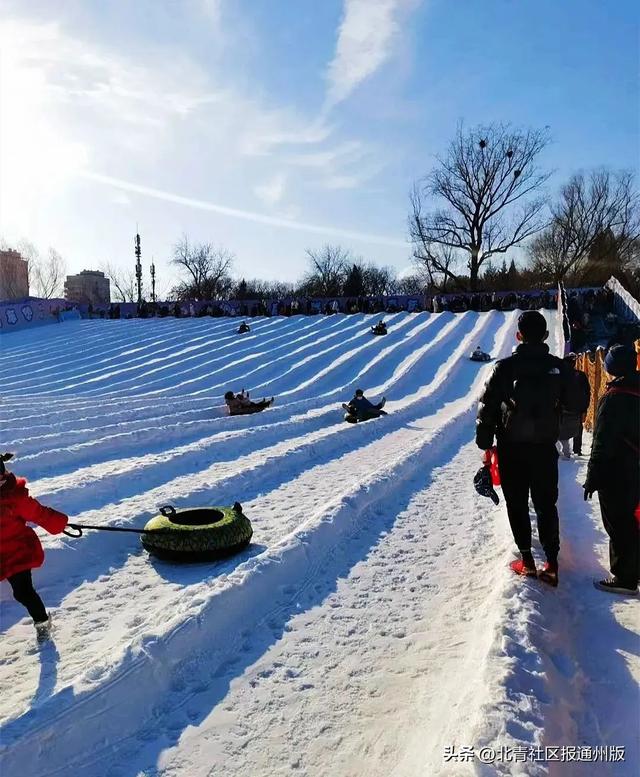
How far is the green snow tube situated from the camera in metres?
4.45

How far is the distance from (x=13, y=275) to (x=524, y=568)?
6007 centimetres

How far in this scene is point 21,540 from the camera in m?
3.34

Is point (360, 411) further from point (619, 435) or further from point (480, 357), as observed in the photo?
point (480, 357)

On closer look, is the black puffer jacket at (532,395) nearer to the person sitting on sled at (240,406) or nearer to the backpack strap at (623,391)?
the backpack strap at (623,391)

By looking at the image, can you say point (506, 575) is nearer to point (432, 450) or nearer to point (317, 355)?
point (432, 450)

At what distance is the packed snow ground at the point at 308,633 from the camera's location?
8.27 feet

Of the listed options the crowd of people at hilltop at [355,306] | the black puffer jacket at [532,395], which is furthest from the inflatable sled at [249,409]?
the crowd of people at hilltop at [355,306]

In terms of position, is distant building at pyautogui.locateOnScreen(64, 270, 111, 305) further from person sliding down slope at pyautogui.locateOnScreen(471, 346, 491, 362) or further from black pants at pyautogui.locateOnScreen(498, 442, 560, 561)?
black pants at pyautogui.locateOnScreen(498, 442, 560, 561)

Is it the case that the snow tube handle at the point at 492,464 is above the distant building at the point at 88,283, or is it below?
below

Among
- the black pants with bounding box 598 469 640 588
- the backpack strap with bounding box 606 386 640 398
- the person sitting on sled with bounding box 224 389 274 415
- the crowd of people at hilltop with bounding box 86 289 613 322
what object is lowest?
the person sitting on sled with bounding box 224 389 274 415

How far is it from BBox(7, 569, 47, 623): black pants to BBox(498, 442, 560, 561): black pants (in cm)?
291

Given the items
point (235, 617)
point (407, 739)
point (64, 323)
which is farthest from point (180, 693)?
point (64, 323)

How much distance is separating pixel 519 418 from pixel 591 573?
130cm

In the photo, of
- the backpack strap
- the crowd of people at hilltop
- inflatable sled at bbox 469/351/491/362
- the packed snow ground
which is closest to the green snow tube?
the packed snow ground
